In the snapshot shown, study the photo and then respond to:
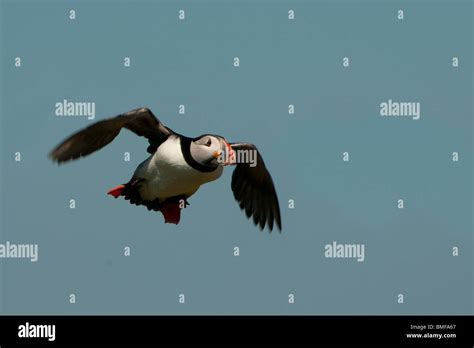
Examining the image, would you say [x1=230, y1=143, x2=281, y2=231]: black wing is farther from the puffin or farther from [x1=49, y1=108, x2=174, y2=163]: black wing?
[x1=49, y1=108, x2=174, y2=163]: black wing

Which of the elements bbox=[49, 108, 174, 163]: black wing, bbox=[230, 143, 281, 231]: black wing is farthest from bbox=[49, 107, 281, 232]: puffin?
bbox=[230, 143, 281, 231]: black wing

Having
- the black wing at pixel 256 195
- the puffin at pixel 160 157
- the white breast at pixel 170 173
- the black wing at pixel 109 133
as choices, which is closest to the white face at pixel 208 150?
the puffin at pixel 160 157

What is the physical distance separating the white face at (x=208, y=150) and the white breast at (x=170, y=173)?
157 mm

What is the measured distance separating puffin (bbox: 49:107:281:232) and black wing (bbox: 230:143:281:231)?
1021 mm

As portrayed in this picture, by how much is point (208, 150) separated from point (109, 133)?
4.24ft

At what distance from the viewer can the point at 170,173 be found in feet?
49.0

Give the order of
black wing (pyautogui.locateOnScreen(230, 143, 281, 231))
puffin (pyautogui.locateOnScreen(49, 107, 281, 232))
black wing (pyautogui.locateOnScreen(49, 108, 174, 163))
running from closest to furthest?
black wing (pyautogui.locateOnScreen(49, 108, 174, 163)) < puffin (pyautogui.locateOnScreen(49, 107, 281, 232)) < black wing (pyautogui.locateOnScreen(230, 143, 281, 231))

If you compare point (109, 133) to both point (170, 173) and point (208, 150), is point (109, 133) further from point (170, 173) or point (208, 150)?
point (208, 150)

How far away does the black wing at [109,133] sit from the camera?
14.1 meters

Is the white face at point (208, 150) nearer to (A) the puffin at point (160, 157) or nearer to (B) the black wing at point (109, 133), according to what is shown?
(A) the puffin at point (160, 157)

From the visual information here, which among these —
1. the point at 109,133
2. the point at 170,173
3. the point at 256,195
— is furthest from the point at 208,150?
the point at 256,195

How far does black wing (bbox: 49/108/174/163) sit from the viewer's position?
1411 centimetres
